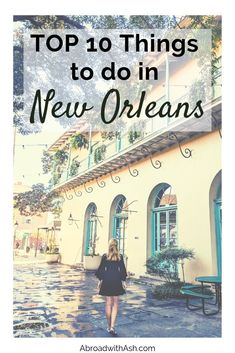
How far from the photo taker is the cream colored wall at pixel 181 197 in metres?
7.30

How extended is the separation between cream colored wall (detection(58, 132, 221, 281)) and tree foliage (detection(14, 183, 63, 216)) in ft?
6.98

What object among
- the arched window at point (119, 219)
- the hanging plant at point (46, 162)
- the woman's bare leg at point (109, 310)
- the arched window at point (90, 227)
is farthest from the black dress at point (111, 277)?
the arched window at point (90, 227)

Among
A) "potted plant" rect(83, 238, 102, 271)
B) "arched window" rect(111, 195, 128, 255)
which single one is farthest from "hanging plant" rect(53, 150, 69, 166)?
"potted plant" rect(83, 238, 102, 271)

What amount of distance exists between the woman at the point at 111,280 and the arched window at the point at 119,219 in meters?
6.08

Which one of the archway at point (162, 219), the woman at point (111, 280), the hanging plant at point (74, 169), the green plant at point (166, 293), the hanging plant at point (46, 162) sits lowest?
the green plant at point (166, 293)

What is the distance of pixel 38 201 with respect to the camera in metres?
12.6

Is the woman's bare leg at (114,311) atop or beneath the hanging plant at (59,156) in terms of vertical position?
beneath

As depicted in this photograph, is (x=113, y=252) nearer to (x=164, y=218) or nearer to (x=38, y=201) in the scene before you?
(x=164, y=218)

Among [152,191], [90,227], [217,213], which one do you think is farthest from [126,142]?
[217,213]
